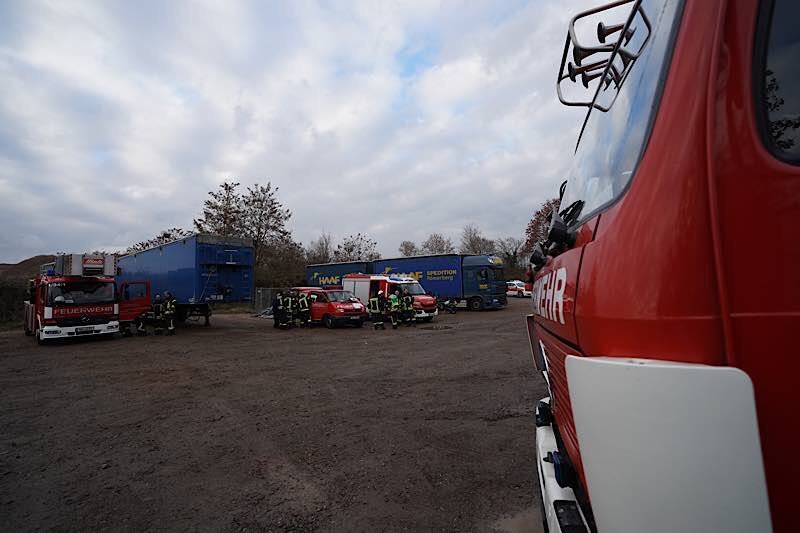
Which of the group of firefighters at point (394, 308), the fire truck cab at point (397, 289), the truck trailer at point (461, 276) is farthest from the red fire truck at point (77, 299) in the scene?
the truck trailer at point (461, 276)

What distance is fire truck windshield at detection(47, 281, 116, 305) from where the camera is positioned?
544 inches

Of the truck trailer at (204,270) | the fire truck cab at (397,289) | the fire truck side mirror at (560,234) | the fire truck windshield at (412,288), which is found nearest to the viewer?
the fire truck side mirror at (560,234)

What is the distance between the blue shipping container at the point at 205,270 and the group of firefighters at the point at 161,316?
350 millimetres

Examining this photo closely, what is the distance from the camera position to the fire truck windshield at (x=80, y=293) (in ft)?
45.3

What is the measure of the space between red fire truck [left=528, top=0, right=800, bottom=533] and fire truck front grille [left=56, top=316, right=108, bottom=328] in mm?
17249

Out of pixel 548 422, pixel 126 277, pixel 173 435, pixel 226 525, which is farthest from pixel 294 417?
pixel 126 277

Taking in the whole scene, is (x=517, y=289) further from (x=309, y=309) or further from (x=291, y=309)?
(x=291, y=309)

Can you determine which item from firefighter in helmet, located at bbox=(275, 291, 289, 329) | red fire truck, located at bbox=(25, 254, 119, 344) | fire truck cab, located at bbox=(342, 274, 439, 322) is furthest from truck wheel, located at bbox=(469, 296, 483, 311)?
red fire truck, located at bbox=(25, 254, 119, 344)

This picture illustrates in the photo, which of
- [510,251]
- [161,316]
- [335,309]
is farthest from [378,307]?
[510,251]

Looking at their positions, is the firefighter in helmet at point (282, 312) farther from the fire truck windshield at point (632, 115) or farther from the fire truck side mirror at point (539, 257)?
the fire truck windshield at point (632, 115)

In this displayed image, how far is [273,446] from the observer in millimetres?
4688

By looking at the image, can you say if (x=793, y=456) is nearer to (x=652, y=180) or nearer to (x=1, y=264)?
(x=652, y=180)

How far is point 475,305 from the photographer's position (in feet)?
86.6

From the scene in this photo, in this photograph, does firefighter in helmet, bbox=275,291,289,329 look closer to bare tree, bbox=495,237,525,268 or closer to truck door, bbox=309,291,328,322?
truck door, bbox=309,291,328,322
